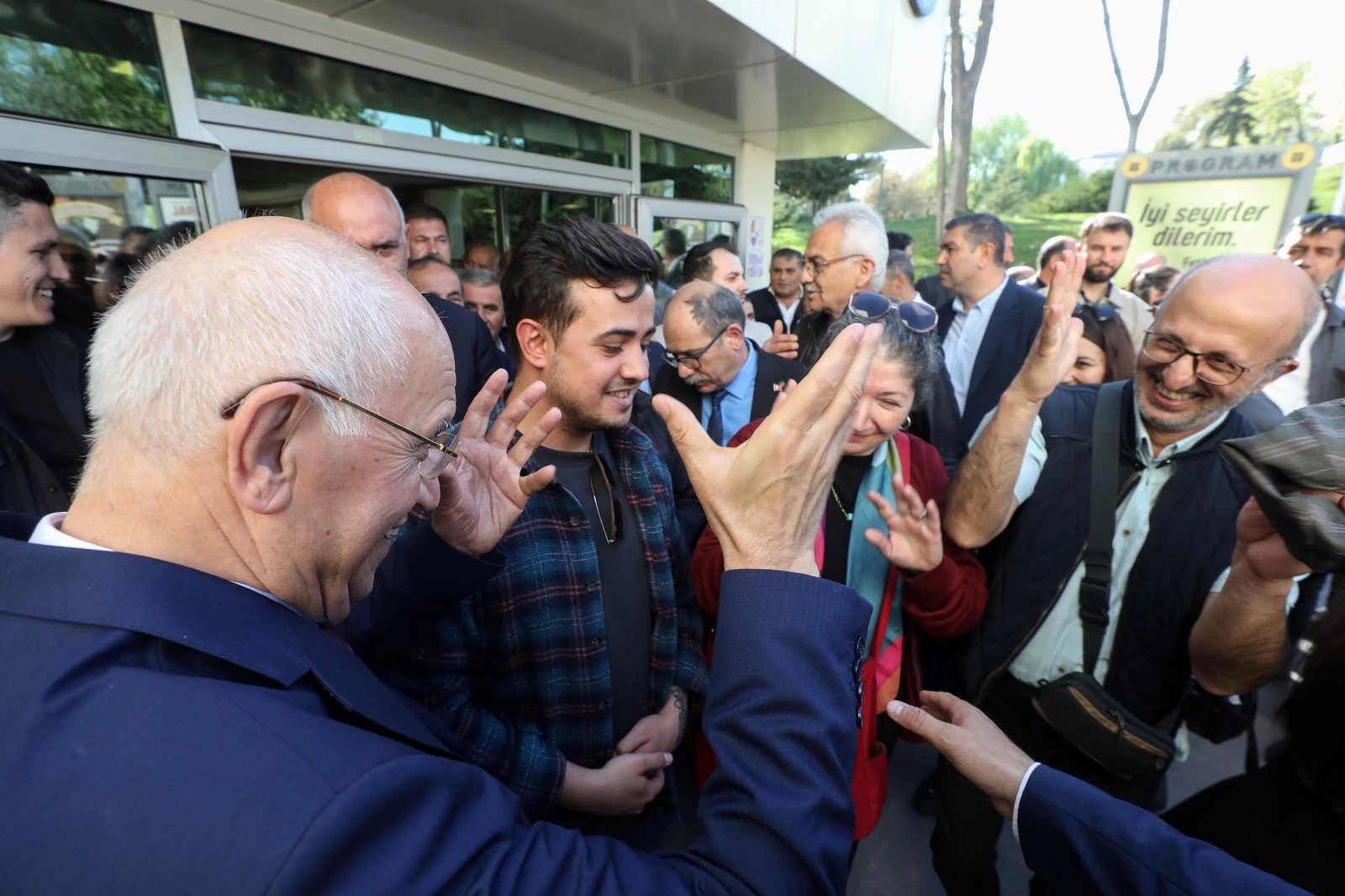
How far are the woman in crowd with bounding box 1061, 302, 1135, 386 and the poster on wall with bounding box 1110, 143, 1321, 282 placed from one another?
7069mm

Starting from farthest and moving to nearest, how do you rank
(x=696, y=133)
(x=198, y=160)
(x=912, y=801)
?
(x=696, y=133) → (x=198, y=160) → (x=912, y=801)

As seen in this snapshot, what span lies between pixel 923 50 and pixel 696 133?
302cm

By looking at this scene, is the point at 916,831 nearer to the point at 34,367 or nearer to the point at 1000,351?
the point at 1000,351

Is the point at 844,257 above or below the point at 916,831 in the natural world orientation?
above

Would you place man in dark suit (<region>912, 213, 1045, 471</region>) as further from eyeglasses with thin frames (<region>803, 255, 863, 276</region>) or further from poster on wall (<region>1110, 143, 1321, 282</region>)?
poster on wall (<region>1110, 143, 1321, 282</region>)

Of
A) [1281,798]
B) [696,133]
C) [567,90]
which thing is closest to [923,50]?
[696,133]

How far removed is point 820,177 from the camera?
17328 millimetres

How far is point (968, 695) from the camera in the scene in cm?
194

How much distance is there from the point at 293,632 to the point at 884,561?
1602 millimetres

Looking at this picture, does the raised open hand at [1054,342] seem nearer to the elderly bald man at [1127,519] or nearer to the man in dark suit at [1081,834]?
the elderly bald man at [1127,519]

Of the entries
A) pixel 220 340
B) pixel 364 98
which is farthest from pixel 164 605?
pixel 364 98

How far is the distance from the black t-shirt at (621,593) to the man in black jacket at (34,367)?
6.19ft

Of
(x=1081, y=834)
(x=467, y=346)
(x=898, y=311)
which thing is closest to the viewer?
(x=1081, y=834)

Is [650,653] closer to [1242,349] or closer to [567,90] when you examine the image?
[1242,349]
